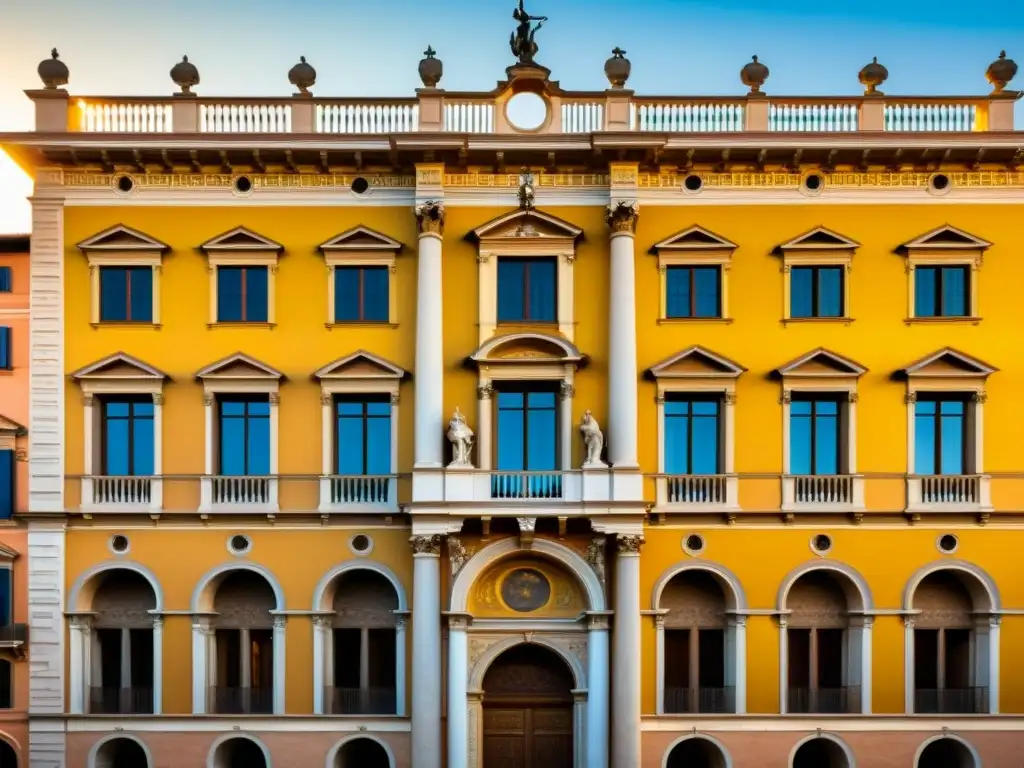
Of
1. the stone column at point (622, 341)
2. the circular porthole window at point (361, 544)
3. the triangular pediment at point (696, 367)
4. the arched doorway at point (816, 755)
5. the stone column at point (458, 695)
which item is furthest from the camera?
the arched doorway at point (816, 755)

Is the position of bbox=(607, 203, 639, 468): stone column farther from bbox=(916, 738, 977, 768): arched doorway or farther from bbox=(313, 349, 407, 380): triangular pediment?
bbox=(916, 738, 977, 768): arched doorway

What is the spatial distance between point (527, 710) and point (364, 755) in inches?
181

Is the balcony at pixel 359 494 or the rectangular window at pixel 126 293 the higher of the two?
the rectangular window at pixel 126 293

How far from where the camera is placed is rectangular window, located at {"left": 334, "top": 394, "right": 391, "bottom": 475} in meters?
31.7

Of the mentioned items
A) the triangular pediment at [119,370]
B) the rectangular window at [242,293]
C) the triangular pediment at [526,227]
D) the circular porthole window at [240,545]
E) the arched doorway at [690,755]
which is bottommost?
the arched doorway at [690,755]

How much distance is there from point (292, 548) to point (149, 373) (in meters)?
5.84

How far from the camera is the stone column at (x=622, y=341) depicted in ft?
100

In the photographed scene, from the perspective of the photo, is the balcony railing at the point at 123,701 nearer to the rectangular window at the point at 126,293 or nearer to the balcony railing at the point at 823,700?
the rectangular window at the point at 126,293

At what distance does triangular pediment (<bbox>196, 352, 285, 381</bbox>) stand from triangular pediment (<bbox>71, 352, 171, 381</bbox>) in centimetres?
116

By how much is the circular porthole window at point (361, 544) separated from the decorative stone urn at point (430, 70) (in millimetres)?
11951

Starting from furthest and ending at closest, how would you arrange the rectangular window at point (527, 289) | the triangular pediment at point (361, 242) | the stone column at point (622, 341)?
the rectangular window at point (527, 289)
the triangular pediment at point (361, 242)
the stone column at point (622, 341)

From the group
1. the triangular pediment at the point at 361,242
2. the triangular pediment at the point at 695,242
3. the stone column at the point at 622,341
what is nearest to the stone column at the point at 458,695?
the stone column at the point at 622,341

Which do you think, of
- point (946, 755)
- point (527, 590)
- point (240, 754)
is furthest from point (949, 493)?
point (240, 754)

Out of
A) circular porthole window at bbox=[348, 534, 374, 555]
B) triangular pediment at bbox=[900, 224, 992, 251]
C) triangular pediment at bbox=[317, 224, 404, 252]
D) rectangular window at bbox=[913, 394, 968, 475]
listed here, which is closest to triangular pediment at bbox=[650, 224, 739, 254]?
triangular pediment at bbox=[900, 224, 992, 251]
